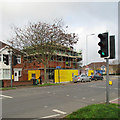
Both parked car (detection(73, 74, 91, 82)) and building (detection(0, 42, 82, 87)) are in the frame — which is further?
parked car (detection(73, 74, 91, 82))

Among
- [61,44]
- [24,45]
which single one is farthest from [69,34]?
[24,45]

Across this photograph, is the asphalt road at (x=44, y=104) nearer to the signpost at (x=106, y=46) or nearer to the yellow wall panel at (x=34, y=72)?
the signpost at (x=106, y=46)

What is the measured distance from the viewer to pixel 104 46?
6.90 meters

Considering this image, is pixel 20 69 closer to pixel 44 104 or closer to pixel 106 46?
pixel 44 104

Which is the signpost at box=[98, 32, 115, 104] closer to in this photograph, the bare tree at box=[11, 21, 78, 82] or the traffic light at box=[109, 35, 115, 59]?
the traffic light at box=[109, 35, 115, 59]

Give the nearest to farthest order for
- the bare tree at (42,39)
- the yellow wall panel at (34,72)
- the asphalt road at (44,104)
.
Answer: the asphalt road at (44,104)
the bare tree at (42,39)
the yellow wall panel at (34,72)

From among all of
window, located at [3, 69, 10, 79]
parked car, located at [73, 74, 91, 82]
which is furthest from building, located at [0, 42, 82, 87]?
parked car, located at [73, 74, 91, 82]

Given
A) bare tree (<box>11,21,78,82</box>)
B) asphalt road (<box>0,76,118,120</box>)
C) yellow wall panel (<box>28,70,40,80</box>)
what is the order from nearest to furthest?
asphalt road (<box>0,76,118,120</box>), bare tree (<box>11,21,78,82</box>), yellow wall panel (<box>28,70,40,80</box>)

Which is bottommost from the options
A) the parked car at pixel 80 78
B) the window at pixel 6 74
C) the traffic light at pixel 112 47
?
the parked car at pixel 80 78

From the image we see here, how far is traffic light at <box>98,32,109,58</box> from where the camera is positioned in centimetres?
685

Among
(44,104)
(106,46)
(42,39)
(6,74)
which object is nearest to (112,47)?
(106,46)

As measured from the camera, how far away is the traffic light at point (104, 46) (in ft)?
22.5

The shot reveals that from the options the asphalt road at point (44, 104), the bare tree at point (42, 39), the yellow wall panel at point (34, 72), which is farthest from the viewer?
the yellow wall panel at point (34, 72)

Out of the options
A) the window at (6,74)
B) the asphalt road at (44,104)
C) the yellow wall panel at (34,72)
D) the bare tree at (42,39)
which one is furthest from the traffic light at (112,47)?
the yellow wall panel at (34,72)
